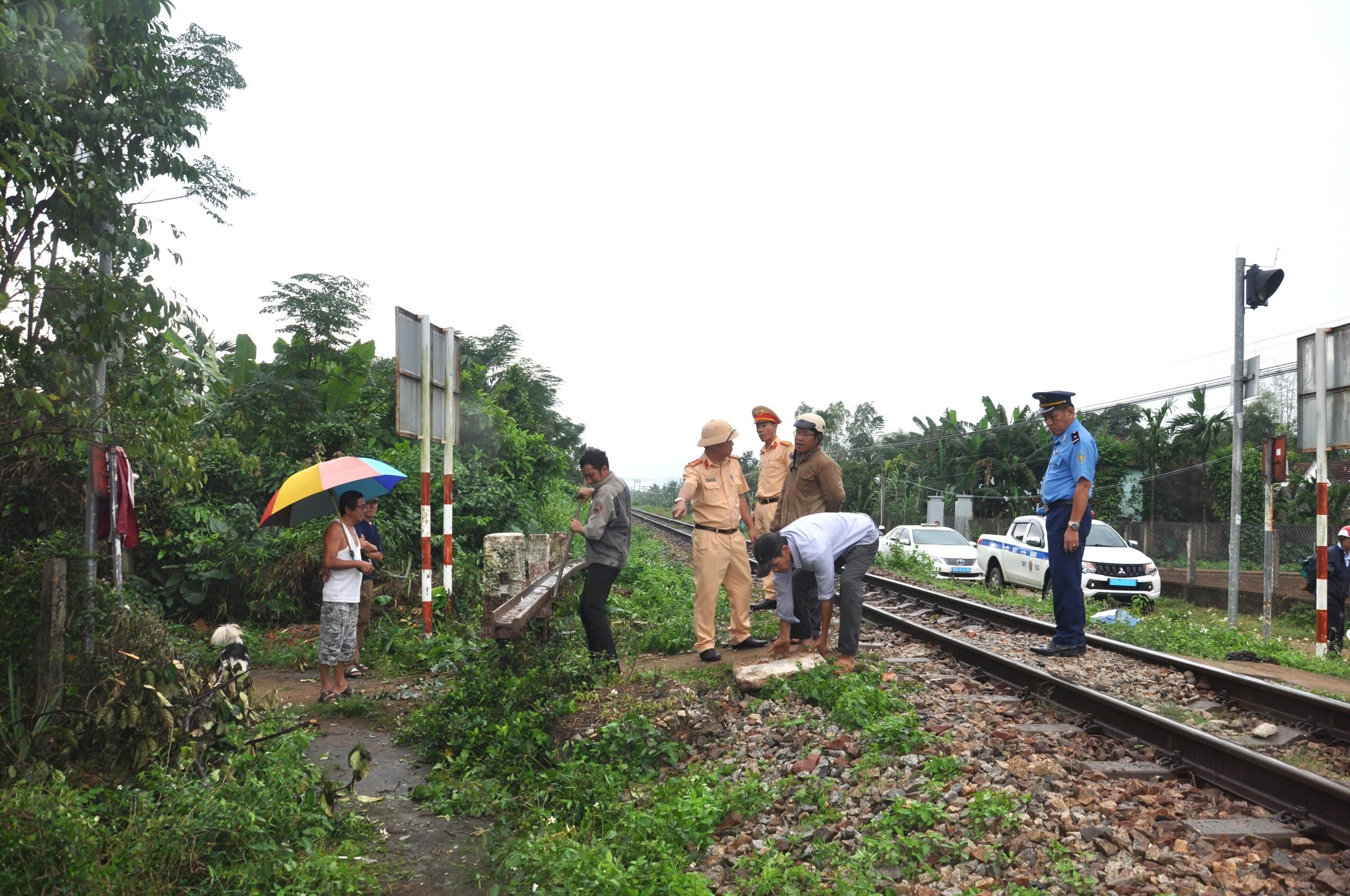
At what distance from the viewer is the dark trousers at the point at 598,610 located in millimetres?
6793

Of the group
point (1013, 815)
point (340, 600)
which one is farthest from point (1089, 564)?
point (1013, 815)

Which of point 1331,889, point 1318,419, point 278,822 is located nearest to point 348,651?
point 278,822

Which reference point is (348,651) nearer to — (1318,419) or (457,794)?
(457,794)

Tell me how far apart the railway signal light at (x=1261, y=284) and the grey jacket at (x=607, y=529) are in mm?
9769

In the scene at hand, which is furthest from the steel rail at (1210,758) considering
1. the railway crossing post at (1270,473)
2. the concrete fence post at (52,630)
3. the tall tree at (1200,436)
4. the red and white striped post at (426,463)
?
the tall tree at (1200,436)

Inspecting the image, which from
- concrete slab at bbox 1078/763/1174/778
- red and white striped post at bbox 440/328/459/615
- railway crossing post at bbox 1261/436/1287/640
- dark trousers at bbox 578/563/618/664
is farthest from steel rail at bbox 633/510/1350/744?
red and white striped post at bbox 440/328/459/615

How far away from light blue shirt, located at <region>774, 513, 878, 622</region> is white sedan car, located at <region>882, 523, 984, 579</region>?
41.0 ft

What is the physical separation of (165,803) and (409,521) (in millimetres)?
7121

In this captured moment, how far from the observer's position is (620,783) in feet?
15.9

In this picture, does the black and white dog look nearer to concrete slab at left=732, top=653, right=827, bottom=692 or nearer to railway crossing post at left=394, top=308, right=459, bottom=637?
railway crossing post at left=394, top=308, right=459, bottom=637

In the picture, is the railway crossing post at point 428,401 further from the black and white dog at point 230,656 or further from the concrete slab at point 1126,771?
the concrete slab at point 1126,771

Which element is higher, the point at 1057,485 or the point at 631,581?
the point at 1057,485

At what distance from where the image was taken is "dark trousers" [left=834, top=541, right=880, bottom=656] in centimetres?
656

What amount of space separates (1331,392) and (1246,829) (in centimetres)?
809
